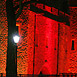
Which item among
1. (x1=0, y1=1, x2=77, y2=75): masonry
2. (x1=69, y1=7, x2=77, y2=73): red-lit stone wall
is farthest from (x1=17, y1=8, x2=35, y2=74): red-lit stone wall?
(x1=69, y1=7, x2=77, y2=73): red-lit stone wall

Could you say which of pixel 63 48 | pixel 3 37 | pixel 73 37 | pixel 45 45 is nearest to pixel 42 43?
pixel 45 45

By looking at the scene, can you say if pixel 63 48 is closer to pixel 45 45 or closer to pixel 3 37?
pixel 45 45

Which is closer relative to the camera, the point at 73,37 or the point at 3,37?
the point at 3,37

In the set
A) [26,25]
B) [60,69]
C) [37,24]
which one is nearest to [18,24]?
[26,25]

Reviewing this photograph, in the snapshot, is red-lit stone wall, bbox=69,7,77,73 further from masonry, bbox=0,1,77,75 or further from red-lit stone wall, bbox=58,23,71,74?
red-lit stone wall, bbox=58,23,71,74

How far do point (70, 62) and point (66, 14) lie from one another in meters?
4.94

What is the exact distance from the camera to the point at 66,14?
24.7 meters

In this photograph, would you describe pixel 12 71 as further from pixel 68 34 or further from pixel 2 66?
pixel 68 34

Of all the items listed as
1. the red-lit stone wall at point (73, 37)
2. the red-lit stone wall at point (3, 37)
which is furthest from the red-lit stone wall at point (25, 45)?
the red-lit stone wall at point (73, 37)

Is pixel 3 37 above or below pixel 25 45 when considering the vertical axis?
above

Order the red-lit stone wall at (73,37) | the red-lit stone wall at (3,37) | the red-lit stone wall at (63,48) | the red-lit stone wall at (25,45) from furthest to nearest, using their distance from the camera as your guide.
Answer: the red-lit stone wall at (73,37) < the red-lit stone wall at (63,48) < the red-lit stone wall at (3,37) < the red-lit stone wall at (25,45)

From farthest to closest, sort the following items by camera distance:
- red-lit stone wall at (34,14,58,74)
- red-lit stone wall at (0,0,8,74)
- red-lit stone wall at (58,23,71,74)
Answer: red-lit stone wall at (58,23,71,74) < red-lit stone wall at (34,14,58,74) < red-lit stone wall at (0,0,8,74)

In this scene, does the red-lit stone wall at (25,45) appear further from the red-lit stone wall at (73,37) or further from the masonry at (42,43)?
the red-lit stone wall at (73,37)

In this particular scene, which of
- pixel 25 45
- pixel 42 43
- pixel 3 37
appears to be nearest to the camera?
pixel 25 45
